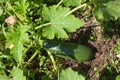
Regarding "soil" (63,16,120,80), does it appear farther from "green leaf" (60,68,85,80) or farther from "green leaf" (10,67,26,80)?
"green leaf" (10,67,26,80)

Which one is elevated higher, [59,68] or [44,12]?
[44,12]

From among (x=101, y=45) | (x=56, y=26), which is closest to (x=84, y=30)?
(x=101, y=45)

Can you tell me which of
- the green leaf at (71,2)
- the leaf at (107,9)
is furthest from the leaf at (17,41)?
the leaf at (107,9)

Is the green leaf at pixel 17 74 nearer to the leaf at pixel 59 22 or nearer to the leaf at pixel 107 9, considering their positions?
the leaf at pixel 59 22

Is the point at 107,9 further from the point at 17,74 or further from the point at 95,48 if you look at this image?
the point at 17,74

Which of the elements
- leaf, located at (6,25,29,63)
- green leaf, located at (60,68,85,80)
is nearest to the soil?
green leaf, located at (60,68,85,80)

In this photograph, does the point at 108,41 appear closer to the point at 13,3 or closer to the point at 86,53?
the point at 86,53
